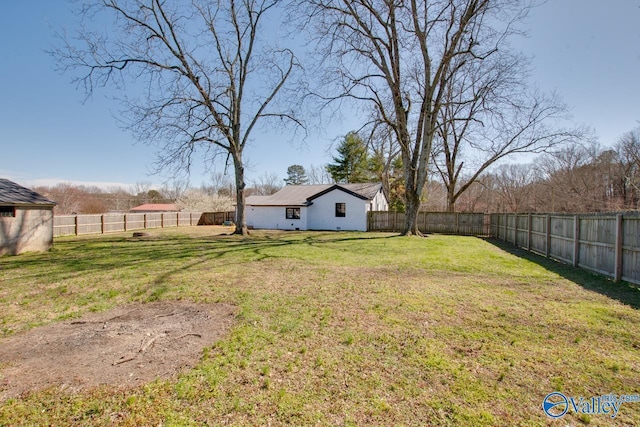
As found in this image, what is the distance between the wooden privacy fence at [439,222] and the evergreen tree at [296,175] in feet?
88.3

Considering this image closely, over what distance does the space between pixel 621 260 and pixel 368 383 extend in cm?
740

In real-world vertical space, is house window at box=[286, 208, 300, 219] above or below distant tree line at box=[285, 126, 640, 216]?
below

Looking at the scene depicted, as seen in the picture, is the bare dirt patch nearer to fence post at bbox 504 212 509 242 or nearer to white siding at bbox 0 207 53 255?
white siding at bbox 0 207 53 255

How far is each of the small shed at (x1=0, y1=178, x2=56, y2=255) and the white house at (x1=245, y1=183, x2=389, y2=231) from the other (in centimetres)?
1393

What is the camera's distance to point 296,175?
4759 centimetres

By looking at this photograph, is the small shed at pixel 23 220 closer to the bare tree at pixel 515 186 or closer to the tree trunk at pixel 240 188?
the tree trunk at pixel 240 188

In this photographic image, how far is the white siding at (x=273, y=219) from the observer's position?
77.7ft

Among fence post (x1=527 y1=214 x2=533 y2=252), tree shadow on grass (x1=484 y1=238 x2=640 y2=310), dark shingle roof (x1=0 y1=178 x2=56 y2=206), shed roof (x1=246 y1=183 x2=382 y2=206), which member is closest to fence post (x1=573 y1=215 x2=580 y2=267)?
tree shadow on grass (x1=484 y1=238 x2=640 y2=310)

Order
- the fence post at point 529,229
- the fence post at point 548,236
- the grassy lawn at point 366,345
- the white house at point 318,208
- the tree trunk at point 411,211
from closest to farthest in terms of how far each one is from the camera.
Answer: the grassy lawn at point 366,345
the fence post at point 548,236
the fence post at point 529,229
the tree trunk at point 411,211
the white house at point 318,208

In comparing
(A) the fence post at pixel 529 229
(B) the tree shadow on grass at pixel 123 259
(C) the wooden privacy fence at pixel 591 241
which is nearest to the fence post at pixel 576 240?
(C) the wooden privacy fence at pixel 591 241

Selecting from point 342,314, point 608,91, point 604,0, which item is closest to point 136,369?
point 342,314

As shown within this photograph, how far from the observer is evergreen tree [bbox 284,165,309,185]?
1870 inches

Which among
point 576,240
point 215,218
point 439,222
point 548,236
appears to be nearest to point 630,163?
point 439,222

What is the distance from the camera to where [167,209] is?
4609cm
